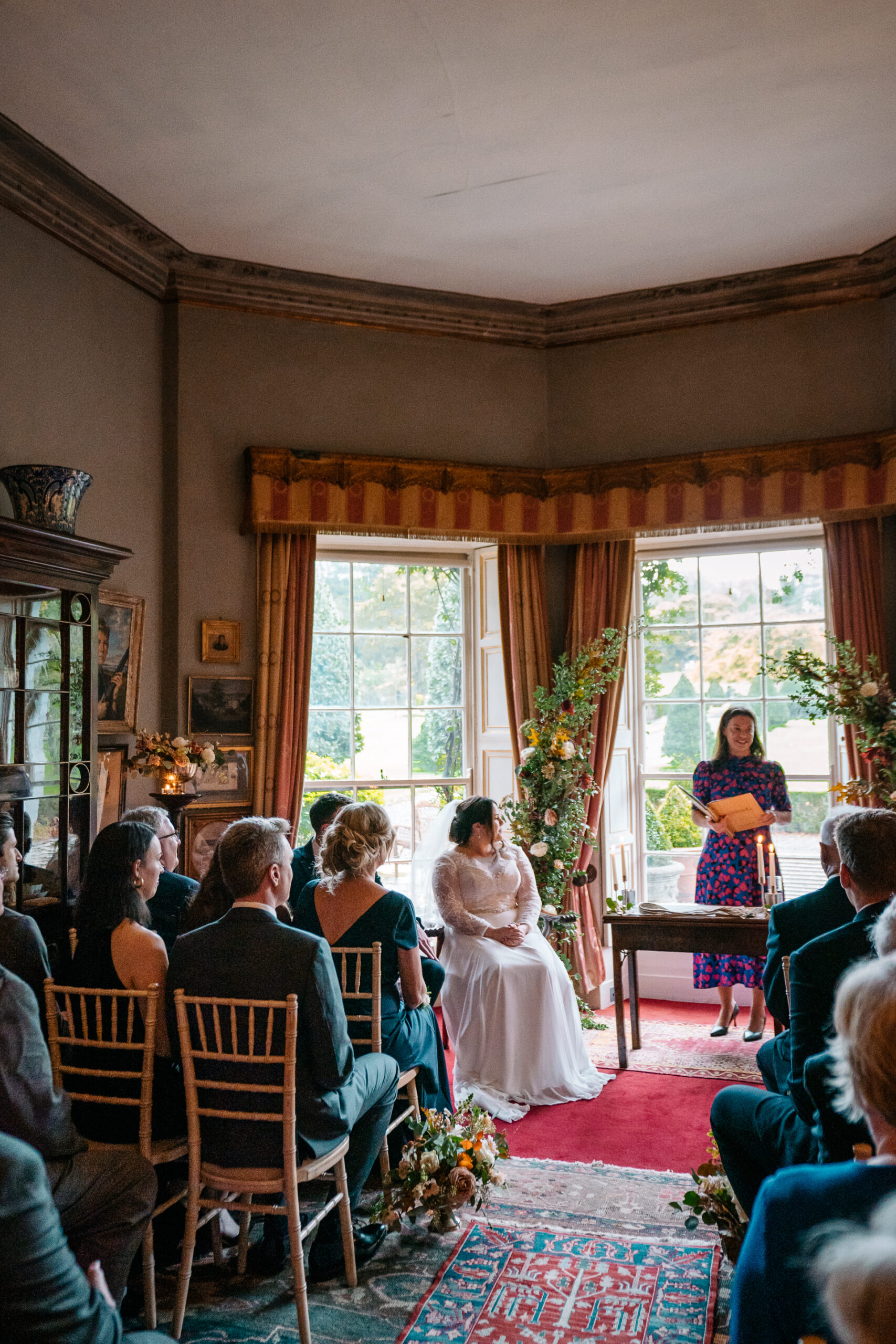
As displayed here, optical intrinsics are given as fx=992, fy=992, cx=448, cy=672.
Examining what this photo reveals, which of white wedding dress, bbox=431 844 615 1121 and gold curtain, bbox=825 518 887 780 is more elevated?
gold curtain, bbox=825 518 887 780

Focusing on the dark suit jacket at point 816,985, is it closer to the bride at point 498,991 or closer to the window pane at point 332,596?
the bride at point 498,991

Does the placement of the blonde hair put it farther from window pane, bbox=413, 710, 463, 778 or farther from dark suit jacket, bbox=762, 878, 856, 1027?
window pane, bbox=413, 710, 463, 778

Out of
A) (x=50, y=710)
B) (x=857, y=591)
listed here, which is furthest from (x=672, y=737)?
(x=50, y=710)

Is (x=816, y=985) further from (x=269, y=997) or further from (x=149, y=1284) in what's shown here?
(x=149, y=1284)

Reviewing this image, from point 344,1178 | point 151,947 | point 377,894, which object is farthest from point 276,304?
point 344,1178

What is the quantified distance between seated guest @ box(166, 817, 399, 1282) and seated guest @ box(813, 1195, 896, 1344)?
1.95m

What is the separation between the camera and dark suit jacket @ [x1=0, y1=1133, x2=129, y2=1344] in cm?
148

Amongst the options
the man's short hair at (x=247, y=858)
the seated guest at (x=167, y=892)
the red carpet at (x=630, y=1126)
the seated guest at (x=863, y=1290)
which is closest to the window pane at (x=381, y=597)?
the seated guest at (x=167, y=892)

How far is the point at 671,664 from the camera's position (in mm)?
6652

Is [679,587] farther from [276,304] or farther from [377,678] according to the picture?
[276,304]

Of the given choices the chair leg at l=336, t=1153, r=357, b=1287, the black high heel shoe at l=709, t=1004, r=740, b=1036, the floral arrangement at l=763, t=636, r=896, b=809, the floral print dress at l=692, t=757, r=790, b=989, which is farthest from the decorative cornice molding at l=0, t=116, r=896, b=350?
the chair leg at l=336, t=1153, r=357, b=1287

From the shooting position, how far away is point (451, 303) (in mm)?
6297

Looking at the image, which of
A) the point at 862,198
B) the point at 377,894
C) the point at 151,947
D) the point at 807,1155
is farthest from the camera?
the point at 862,198

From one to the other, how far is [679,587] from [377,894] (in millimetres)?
3759
